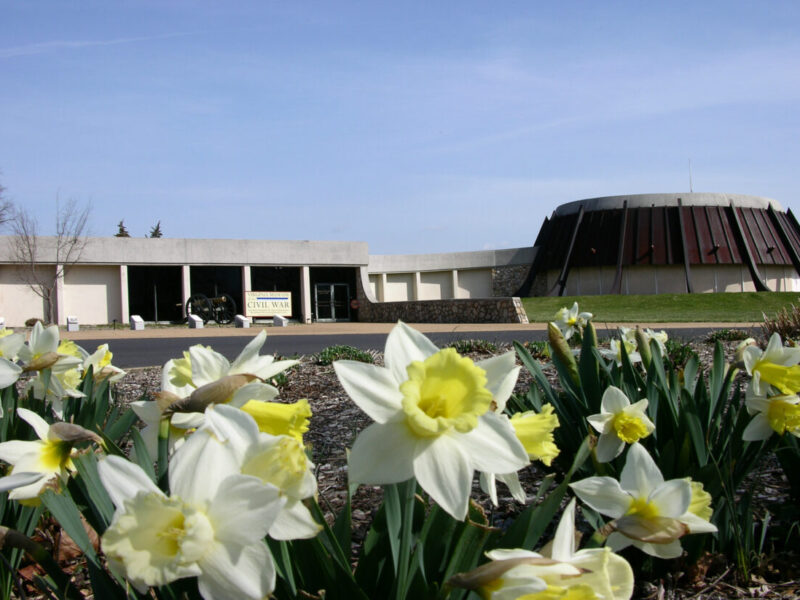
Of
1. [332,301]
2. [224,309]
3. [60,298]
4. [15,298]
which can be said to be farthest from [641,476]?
[332,301]

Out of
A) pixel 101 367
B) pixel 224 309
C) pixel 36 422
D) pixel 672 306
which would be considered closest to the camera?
pixel 36 422

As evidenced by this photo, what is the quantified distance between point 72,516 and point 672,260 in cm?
3263

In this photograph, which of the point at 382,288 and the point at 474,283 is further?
the point at 474,283

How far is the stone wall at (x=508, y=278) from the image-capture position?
3688 cm

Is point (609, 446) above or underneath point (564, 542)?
underneath

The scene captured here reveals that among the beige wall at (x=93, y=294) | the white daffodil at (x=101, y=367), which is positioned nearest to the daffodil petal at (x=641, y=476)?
the white daffodil at (x=101, y=367)

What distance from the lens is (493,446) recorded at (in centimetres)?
103

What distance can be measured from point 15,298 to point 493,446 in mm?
34372

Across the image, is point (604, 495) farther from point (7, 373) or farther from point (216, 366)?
point (7, 373)

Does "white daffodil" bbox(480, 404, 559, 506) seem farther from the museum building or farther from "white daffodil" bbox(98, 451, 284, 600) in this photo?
the museum building

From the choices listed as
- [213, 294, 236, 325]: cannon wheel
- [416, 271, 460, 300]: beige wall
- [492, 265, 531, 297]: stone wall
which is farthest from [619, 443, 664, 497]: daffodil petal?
[416, 271, 460, 300]: beige wall

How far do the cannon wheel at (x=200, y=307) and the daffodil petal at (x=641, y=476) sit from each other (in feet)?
104

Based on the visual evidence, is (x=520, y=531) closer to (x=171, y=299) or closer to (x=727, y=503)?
(x=727, y=503)

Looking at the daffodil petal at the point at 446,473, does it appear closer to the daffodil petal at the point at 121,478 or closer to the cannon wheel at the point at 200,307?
the daffodil petal at the point at 121,478
